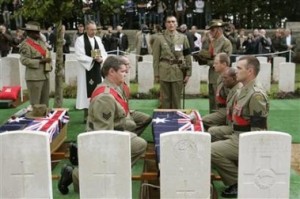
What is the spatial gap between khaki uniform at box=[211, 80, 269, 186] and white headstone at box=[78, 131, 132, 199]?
1.28 metres

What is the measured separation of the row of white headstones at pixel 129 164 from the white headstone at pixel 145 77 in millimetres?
7799

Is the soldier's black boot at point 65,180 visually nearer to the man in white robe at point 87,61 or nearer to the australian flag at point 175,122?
the australian flag at point 175,122

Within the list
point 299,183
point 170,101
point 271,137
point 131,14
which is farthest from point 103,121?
point 131,14

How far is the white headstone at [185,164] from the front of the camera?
16.4ft

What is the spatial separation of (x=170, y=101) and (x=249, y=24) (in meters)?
15.8

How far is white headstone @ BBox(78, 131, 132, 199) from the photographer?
16.3ft

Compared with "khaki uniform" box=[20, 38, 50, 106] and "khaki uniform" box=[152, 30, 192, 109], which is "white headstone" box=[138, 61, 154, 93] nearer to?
"khaki uniform" box=[152, 30, 192, 109]

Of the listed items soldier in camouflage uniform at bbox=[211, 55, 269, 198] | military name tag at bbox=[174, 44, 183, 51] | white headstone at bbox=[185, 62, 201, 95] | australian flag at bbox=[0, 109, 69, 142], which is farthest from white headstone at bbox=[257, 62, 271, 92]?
soldier in camouflage uniform at bbox=[211, 55, 269, 198]

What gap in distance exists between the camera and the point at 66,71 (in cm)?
1352

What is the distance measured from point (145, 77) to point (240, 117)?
7.07 metres

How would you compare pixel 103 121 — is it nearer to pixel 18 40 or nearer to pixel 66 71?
pixel 66 71

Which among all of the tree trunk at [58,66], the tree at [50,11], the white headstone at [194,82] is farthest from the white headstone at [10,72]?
the white headstone at [194,82]

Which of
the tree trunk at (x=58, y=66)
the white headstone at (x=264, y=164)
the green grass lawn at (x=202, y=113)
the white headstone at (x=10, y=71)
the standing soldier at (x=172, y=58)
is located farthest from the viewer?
the white headstone at (x=10, y=71)

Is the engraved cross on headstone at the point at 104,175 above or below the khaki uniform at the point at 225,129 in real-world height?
below
